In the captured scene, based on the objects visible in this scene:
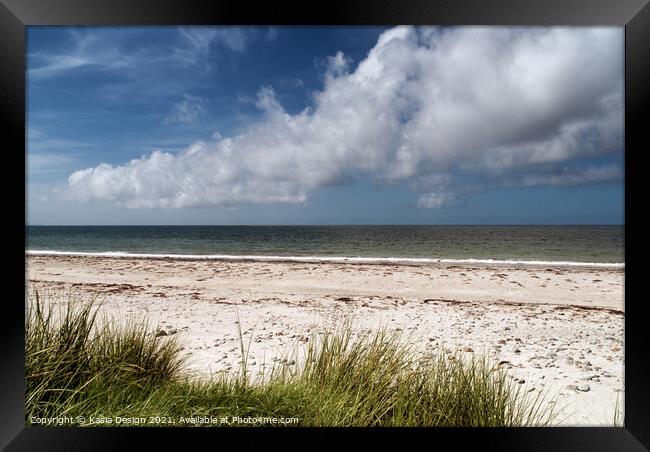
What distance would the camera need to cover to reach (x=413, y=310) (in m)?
4.14

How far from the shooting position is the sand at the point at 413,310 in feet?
7.78

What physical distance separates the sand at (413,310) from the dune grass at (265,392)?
243mm

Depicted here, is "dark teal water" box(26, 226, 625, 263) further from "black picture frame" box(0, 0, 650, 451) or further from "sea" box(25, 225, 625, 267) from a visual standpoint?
"black picture frame" box(0, 0, 650, 451)

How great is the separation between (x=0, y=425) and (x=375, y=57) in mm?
3839

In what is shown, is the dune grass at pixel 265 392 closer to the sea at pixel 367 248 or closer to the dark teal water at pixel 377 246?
the sea at pixel 367 248

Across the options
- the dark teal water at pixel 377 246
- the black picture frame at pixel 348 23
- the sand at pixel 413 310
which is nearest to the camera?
the black picture frame at pixel 348 23

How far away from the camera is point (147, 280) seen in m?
6.18

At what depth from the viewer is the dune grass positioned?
1477 millimetres

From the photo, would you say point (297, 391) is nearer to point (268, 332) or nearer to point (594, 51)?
point (268, 332)

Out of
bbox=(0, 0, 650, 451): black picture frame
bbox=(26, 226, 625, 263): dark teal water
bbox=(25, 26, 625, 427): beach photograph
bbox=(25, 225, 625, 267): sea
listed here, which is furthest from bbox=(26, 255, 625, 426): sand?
bbox=(26, 226, 625, 263): dark teal water

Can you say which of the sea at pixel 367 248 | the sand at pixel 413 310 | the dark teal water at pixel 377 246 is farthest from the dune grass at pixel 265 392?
the dark teal water at pixel 377 246

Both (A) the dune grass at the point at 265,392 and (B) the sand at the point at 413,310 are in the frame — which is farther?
(B) the sand at the point at 413,310

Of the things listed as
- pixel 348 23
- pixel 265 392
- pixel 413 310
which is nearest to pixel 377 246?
pixel 413 310

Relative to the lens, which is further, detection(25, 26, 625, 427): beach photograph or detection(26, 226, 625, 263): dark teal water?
detection(26, 226, 625, 263): dark teal water
